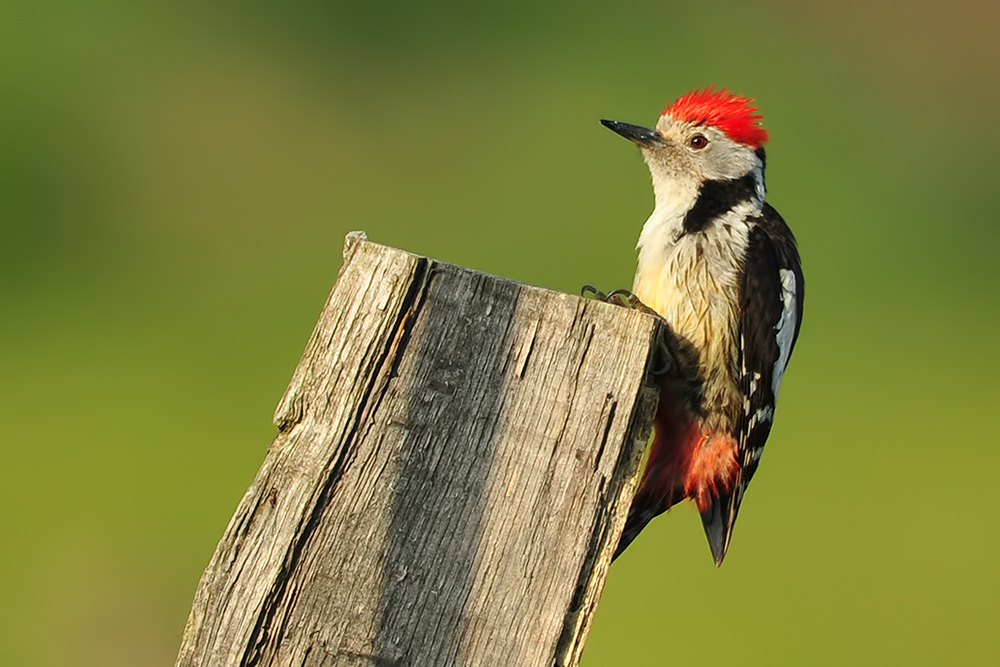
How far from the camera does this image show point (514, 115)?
11.7m

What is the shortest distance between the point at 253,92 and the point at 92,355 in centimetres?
385

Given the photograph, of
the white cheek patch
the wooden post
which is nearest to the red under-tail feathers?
the white cheek patch

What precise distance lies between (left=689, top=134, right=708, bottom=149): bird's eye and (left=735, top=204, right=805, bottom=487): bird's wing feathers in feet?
1.72

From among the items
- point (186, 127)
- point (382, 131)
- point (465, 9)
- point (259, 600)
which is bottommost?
point (259, 600)

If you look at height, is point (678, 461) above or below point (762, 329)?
below

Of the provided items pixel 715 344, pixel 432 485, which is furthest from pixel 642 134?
pixel 432 485

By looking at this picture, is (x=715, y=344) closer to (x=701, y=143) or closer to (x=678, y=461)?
(x=678, y=461)

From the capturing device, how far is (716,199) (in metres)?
3.75

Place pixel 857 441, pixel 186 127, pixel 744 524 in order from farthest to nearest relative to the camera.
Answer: pixel 186 127
pixel 857 441
pixel 744 524

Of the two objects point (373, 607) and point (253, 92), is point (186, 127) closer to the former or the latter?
point (253, 92)

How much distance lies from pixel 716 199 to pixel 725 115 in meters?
0.41

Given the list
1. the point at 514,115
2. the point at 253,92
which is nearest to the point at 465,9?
the point at 514,115

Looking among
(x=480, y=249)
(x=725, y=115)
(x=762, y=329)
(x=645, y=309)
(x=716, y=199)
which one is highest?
(x=480, y=249)

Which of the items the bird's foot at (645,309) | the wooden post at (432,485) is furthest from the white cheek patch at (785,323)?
the wooden post at (432,485)
